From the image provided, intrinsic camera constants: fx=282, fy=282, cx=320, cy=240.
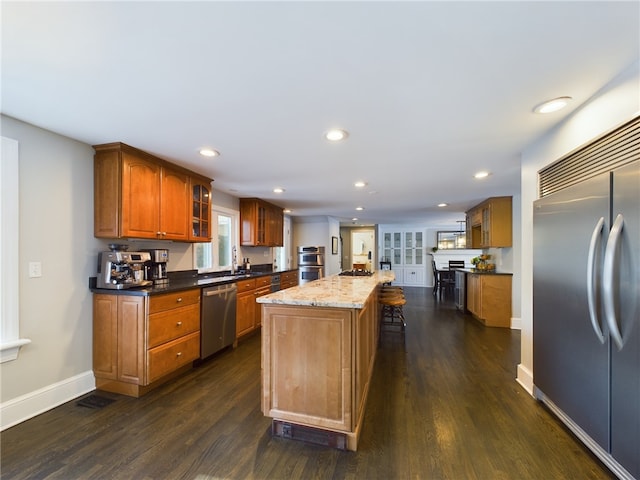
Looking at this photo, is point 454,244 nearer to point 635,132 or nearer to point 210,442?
point 635,132

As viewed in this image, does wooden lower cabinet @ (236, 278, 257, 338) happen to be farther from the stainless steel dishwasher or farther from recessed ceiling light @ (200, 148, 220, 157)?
recessed ceiling light @ (200, 148, 220, 157)

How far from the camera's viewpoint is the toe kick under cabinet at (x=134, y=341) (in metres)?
2.50

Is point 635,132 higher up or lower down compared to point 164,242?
higher up

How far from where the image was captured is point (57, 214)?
94.3 inches

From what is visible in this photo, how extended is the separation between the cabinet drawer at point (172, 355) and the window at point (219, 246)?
133cm

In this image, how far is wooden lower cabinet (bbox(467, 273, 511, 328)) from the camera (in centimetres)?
484

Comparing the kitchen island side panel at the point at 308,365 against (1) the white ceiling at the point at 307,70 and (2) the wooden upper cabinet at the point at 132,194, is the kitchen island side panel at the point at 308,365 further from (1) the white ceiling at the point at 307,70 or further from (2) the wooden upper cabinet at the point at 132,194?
(2) the wooden upper cabinet at the point at 132,194

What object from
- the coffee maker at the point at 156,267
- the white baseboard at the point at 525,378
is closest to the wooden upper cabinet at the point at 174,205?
the coffee maker at the point at 156,267

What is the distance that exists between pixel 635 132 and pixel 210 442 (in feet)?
10.3

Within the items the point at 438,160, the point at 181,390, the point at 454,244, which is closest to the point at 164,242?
the point at 181,390

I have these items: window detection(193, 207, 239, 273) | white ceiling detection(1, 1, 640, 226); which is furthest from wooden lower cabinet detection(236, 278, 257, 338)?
→ white ceiling detection(1, 1, 640, 226)

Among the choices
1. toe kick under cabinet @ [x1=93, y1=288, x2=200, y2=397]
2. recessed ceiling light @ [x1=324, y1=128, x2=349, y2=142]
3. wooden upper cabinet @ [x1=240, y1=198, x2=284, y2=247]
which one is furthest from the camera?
wooden upper cabinet @ [x1=240, y1=198, x2=284, y2=247]

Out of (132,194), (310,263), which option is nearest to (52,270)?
(132,194)

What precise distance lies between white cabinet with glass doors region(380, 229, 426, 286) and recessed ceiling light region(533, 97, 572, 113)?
8.40m
